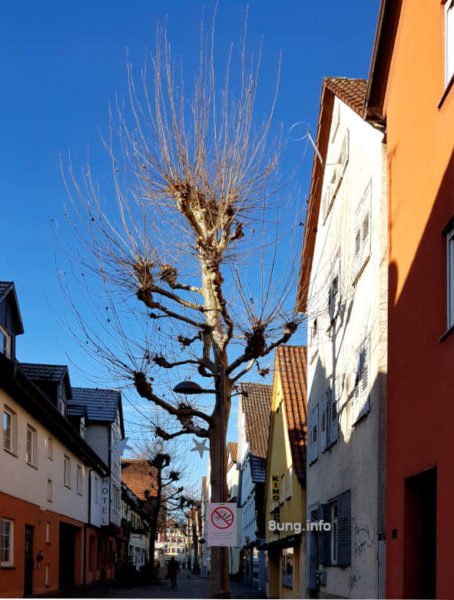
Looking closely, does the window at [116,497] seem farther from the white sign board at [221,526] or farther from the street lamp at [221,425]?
the white sign board at [221,526]

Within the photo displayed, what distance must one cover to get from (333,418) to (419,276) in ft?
26.9

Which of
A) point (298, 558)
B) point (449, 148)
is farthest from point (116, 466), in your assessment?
point (449, 148)

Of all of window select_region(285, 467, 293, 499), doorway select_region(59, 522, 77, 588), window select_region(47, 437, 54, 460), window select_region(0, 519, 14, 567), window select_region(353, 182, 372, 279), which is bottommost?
doorway select_region(59, 522, 77, 588)

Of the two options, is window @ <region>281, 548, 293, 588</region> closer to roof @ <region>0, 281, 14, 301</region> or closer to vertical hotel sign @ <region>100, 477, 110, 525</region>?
roof @ <region>0, 281, 14, 301</region>

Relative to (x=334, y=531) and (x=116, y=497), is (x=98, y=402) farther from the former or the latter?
(x=334, y=531)

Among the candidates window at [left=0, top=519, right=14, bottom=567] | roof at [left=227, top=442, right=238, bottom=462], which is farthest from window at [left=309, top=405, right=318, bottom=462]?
roof at [left=227, top=442, right=238, bottom=462]

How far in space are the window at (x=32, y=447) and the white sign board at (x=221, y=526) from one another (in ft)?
38.8

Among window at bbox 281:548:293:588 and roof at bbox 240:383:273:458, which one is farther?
roof at bbox 240:383:273:458

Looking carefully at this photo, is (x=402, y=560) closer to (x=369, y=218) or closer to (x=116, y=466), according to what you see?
(x=369, y=218)

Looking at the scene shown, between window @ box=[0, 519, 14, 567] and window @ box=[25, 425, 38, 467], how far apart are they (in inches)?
98.4

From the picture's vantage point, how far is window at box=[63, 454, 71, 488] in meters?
32.4

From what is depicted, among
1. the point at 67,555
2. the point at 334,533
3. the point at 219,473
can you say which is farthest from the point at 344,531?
the point at 67,555

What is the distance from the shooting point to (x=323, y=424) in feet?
68.5

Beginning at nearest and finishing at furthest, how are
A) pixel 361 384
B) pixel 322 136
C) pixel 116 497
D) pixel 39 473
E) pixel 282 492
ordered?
pixel 361 384 → pixel 322 136 → pixel 39 473 → pixel 282 492 → pixel 116 497
